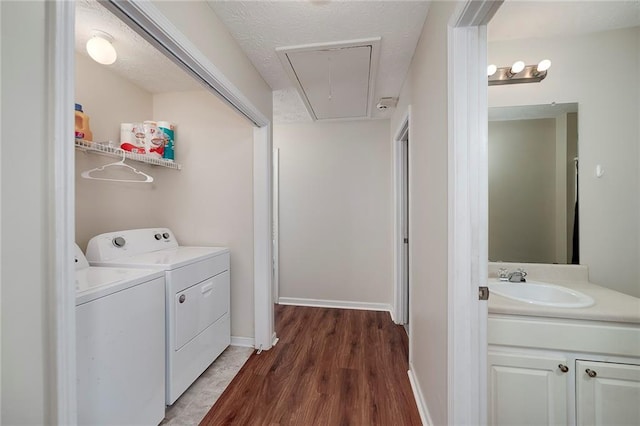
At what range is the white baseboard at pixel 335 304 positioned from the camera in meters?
3.06

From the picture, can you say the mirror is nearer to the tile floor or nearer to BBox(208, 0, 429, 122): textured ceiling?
BBox(208, 0, 429, 122): textured ceiling

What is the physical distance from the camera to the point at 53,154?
2.07 ft

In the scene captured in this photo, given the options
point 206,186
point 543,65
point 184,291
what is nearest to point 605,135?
point 543,65

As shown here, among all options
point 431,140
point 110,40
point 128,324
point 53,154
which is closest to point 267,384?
point 128,324

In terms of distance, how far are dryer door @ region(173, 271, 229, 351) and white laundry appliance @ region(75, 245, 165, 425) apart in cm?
14

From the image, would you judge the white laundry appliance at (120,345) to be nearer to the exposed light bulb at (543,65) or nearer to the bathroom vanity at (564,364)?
the bathroom vanity at (564,364)

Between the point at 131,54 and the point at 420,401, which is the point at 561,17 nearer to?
the point at 420,401

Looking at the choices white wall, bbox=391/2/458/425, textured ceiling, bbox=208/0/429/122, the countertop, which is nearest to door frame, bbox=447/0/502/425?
white wall, bbox=391/2/458/425

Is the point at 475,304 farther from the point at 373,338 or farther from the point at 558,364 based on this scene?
the point at 373,338

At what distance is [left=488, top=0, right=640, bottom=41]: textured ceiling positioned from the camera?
1.30 meters

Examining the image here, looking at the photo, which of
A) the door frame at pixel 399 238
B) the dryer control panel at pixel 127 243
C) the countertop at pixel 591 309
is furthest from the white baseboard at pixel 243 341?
the countertop at pixel 591 309

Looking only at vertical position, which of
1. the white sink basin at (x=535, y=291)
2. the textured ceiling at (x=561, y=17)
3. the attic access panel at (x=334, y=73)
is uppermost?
the attic access panel at (x=334, y=73)

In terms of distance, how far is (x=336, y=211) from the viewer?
3146 millimetres

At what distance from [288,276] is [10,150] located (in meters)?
2.88
